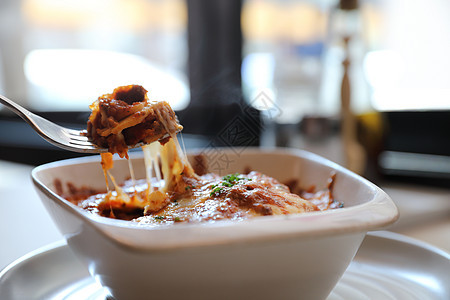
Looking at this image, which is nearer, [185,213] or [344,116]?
[185,213]

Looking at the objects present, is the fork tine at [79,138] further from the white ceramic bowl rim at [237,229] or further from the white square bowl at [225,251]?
the white ceramic bowl rim at [237,229]

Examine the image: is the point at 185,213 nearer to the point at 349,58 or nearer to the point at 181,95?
the point at 349,58

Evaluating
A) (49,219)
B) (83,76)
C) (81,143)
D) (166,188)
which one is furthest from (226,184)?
(83,76)

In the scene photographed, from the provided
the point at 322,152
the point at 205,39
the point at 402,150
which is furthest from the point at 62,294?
the point at 205,39

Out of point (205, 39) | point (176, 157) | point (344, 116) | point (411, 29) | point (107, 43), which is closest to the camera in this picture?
point (176, 157)

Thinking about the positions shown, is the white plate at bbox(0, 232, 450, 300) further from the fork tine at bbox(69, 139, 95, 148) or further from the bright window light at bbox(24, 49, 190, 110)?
the bright window light at bbox(24, 49, 190, 110)

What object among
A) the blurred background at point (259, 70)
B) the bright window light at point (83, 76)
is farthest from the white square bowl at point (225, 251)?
the bright window light at point (83, 76)

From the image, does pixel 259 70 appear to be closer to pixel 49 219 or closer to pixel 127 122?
pixel 49 219
